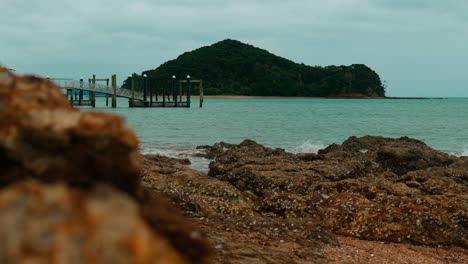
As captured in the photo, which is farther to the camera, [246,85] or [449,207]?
[246,85]

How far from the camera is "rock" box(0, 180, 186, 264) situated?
1158 millimetres

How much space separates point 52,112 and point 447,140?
1329 inches

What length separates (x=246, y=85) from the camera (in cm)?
16838

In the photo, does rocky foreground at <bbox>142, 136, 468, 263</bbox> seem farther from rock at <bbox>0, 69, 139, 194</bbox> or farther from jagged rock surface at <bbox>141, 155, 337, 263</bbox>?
rock at <bbox>0, 69, 139, 194</bbox>

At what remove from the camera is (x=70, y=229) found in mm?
1177

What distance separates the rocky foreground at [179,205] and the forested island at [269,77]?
15215cm

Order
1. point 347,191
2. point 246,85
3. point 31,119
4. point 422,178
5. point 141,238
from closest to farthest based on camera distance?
point 141,238 < point 31,119 < point 347,191 < point 422,178 < point 246,85

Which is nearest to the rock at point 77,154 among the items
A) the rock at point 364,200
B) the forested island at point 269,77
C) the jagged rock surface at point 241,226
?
the jagged rock surface at point 241,226

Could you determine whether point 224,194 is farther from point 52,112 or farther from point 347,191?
point 52,112

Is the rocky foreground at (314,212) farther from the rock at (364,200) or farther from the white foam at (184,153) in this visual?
the white foam at (184,153)

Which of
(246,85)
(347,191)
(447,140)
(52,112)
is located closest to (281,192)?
(347,191)

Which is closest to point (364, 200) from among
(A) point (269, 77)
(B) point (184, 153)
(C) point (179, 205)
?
(C) point (179, 205)

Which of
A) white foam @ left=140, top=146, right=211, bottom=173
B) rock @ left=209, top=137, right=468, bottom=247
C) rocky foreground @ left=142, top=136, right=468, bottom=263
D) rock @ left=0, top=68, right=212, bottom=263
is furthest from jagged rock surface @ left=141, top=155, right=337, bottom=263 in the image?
white foam @ left=140, top=146, right=211, bottom=173

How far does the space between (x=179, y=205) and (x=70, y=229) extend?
199 inches
